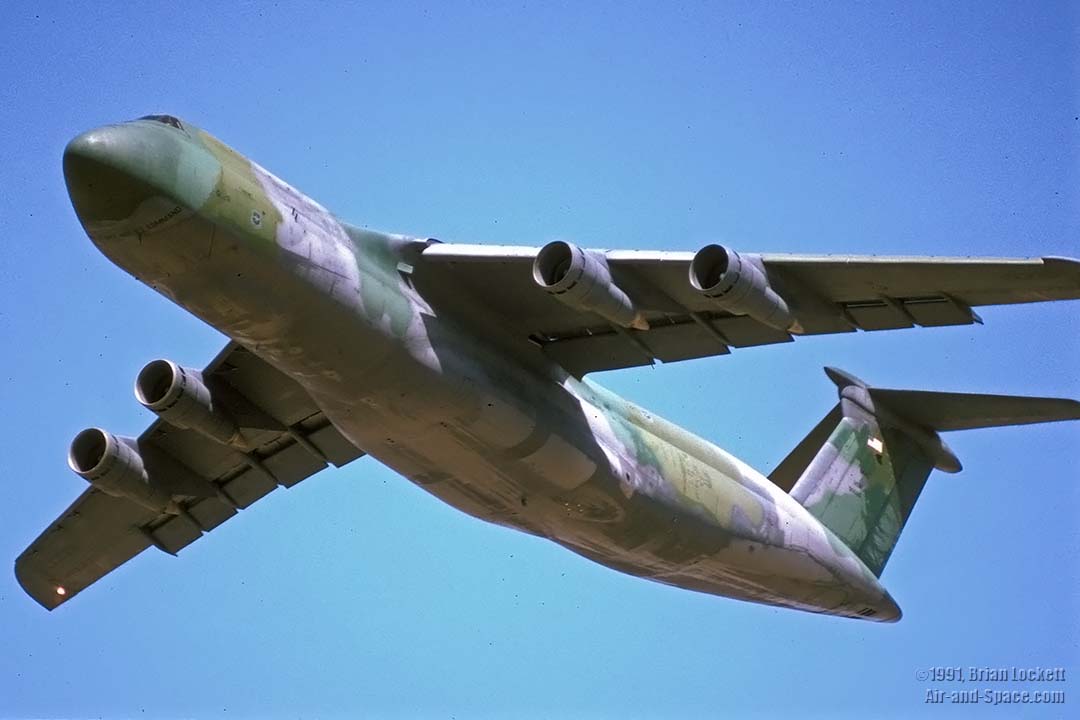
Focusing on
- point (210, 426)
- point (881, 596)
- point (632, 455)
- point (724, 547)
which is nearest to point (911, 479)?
point (881, 596)

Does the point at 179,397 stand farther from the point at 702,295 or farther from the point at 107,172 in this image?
the point at 702,295

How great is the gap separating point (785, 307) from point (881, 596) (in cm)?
585

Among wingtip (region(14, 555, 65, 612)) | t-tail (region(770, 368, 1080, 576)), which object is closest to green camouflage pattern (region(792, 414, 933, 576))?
t-tail (region(770, 368, 1080, 576))

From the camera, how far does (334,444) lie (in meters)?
17.6

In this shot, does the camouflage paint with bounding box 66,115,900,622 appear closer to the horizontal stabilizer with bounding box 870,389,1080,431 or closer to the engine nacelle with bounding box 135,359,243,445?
the engine nacelle with bounding box 135,359,243,445

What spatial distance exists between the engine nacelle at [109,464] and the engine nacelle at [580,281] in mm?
5695

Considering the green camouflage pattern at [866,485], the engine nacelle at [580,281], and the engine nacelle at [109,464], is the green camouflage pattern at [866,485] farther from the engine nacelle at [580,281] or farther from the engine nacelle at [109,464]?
the engine nacelle at [109,464]

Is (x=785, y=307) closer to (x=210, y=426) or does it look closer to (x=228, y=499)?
(x=210, y=426)

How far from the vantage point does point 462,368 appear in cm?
1464

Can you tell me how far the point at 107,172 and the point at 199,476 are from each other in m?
6.24

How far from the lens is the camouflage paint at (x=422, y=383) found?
1311 centimetres

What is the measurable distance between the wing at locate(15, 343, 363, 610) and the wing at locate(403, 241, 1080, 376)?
107 inches


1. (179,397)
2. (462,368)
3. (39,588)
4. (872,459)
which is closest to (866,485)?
(872,459)

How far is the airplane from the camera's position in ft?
43.9
